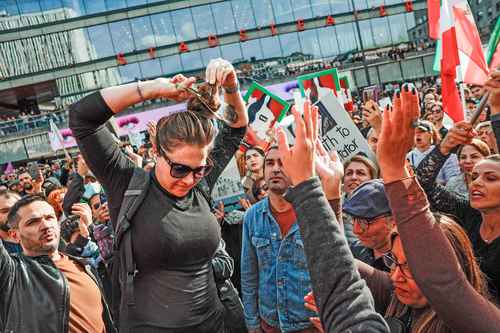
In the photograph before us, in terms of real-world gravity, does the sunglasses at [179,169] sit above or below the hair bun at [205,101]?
below

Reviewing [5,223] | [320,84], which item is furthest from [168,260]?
[320,84]

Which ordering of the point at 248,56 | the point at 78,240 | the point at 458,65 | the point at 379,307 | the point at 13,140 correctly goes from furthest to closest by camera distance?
the point at 248,56
the point at 13,140
the point at 458,65
the point at 78,240
the point at 379,307

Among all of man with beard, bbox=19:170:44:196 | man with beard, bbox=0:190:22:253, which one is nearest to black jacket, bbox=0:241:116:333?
man with beard, bbox=0:190:22:253

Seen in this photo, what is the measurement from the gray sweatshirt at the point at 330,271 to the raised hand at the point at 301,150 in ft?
0.13

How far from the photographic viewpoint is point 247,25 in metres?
33.0

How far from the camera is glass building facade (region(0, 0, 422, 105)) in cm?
3148

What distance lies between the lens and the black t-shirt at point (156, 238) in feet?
6.61

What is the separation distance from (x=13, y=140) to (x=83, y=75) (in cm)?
610

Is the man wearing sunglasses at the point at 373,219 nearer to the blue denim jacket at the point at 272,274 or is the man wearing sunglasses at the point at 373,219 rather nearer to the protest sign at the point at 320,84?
the blue denim jacket at the point at 272,274

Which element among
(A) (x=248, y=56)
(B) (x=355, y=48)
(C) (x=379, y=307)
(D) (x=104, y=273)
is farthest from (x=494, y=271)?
(B) (x=355, y=48)

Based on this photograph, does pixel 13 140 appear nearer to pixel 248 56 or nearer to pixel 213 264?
pixel 248 56

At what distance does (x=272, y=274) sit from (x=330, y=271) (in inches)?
68.1

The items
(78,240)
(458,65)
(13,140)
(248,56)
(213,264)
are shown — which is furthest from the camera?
(248,56)

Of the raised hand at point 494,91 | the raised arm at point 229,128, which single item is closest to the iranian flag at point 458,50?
the raised hand at point 494,91
